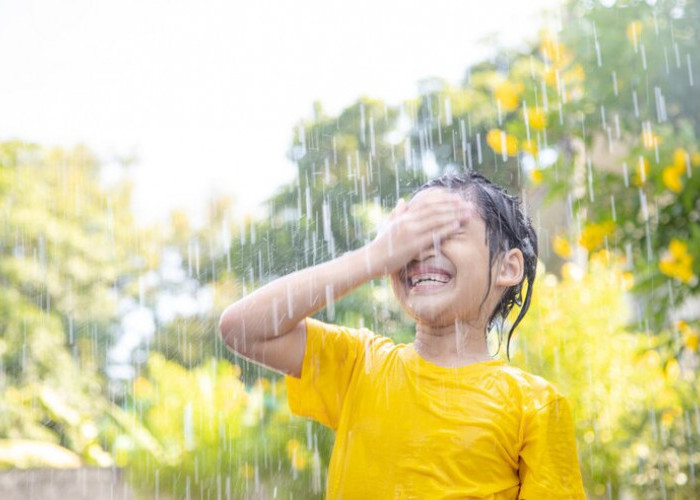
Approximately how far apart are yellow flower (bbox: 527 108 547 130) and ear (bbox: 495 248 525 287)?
2.20 metres

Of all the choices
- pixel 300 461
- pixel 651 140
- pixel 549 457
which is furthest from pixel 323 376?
pixel 300 461

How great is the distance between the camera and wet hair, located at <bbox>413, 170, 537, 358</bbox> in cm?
175

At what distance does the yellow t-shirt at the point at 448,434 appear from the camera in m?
1.53

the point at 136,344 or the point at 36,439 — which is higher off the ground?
the point at 136,344

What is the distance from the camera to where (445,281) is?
5.45 ft

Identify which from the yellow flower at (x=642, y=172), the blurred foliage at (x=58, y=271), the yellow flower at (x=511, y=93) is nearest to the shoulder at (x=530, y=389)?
the yellow flower at (x=642, y=172)

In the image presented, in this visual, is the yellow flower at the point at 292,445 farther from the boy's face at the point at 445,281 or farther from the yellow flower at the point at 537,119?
the boy's face at the point at 445,281

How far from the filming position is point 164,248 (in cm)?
866

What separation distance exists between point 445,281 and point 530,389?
0.25m

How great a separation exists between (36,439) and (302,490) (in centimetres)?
316

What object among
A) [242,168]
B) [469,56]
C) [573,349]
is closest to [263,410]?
[573,349]

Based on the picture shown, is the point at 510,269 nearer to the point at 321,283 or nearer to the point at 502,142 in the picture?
the point at 321,283

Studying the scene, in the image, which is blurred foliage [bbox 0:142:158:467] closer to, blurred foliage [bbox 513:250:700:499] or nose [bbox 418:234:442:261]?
blurred foliage [bbox 513:250:700:499]

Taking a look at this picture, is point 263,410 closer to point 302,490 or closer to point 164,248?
point 302,490
